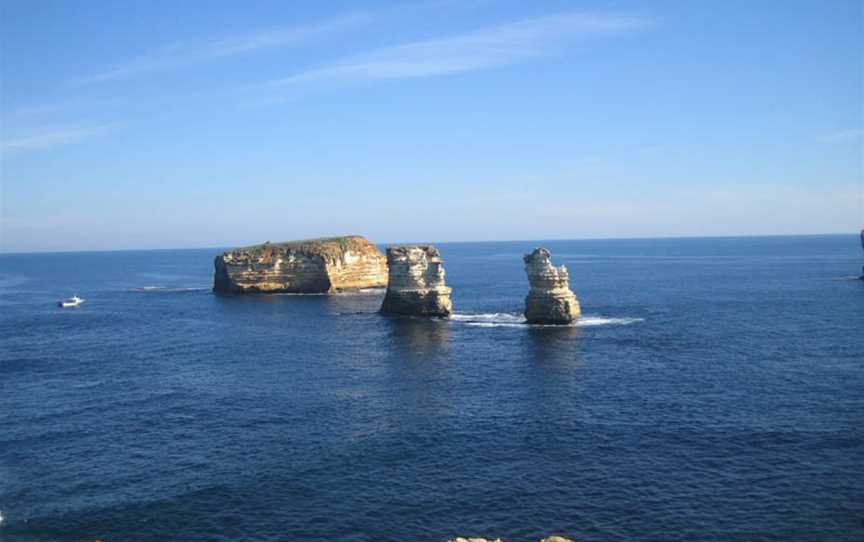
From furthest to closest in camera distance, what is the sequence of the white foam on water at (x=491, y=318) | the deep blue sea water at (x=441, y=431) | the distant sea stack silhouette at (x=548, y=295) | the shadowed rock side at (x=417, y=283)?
the shadowed rock side at (x=417, y=283) → the white foam on water at (x=491, y=318) → the distant sea stack silhouette at (x=548, y=295) → the deep blue sea water at (x=441, y=431)

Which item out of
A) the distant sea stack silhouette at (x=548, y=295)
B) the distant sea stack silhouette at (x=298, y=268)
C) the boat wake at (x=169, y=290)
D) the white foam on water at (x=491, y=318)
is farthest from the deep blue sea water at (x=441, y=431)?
the boat wake at (x=169, y=290)

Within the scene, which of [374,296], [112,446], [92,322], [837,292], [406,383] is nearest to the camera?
[112,446]

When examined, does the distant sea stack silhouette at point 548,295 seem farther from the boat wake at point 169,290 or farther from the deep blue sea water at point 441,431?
the boat wake at point 169,290

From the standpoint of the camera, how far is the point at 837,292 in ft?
428

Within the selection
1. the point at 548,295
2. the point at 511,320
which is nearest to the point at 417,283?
the point at 511,320

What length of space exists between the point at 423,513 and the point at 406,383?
1178 inches

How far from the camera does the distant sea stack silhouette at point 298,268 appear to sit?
151 metres

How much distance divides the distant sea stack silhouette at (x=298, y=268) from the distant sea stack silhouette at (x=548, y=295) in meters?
62.5

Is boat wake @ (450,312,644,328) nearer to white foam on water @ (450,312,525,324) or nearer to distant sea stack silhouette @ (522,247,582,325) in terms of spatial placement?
white foam on water @ (450,312,525,324)

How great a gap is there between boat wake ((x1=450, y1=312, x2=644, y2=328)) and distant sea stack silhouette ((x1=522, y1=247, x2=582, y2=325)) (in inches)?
59.3

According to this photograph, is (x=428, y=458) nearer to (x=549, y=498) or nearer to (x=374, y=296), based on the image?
(x=549, y=498)

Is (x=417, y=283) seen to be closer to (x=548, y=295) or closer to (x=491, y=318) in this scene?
(x=491, y=318)

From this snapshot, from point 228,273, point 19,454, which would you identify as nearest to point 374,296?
point 228,273

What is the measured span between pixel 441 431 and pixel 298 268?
104 m
